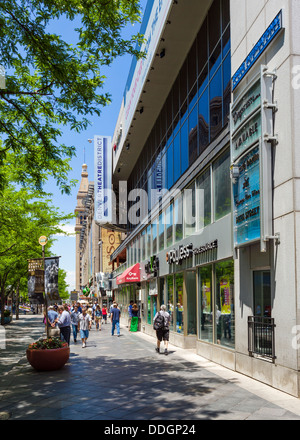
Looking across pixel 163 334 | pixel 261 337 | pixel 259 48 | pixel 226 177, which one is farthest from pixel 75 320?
pixel 259 48

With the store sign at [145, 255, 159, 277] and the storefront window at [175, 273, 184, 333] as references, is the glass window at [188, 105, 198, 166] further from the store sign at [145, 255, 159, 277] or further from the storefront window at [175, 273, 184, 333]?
Result: the store sign at [145, 255, 159, 277]

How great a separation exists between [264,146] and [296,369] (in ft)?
15.2

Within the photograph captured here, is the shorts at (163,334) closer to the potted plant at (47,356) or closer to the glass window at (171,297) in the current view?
the potted plant at (47,356)

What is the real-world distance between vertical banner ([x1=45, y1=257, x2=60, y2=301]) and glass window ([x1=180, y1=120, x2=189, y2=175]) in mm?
6518

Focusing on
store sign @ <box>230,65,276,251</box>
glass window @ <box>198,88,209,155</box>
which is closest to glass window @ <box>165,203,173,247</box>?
glass window @ <box>198,88,209,155</box>

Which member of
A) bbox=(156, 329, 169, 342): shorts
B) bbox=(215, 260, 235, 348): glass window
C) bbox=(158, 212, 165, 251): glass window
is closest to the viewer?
bbox=(215, 260, 235, 348): glass window

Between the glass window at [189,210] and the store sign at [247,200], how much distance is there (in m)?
5.44

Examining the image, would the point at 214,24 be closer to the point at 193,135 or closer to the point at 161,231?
the point at 193,135

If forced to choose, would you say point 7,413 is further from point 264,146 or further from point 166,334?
point 166,334

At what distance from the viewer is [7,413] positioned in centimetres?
801

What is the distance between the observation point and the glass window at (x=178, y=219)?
65.3 feet

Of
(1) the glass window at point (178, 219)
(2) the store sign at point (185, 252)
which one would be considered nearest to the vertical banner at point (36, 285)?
(2) the store sign at point (185, 252)

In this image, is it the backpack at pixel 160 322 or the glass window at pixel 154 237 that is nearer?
the backpack at pixel 160 322

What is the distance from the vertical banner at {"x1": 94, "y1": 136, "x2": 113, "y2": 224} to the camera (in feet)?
139
